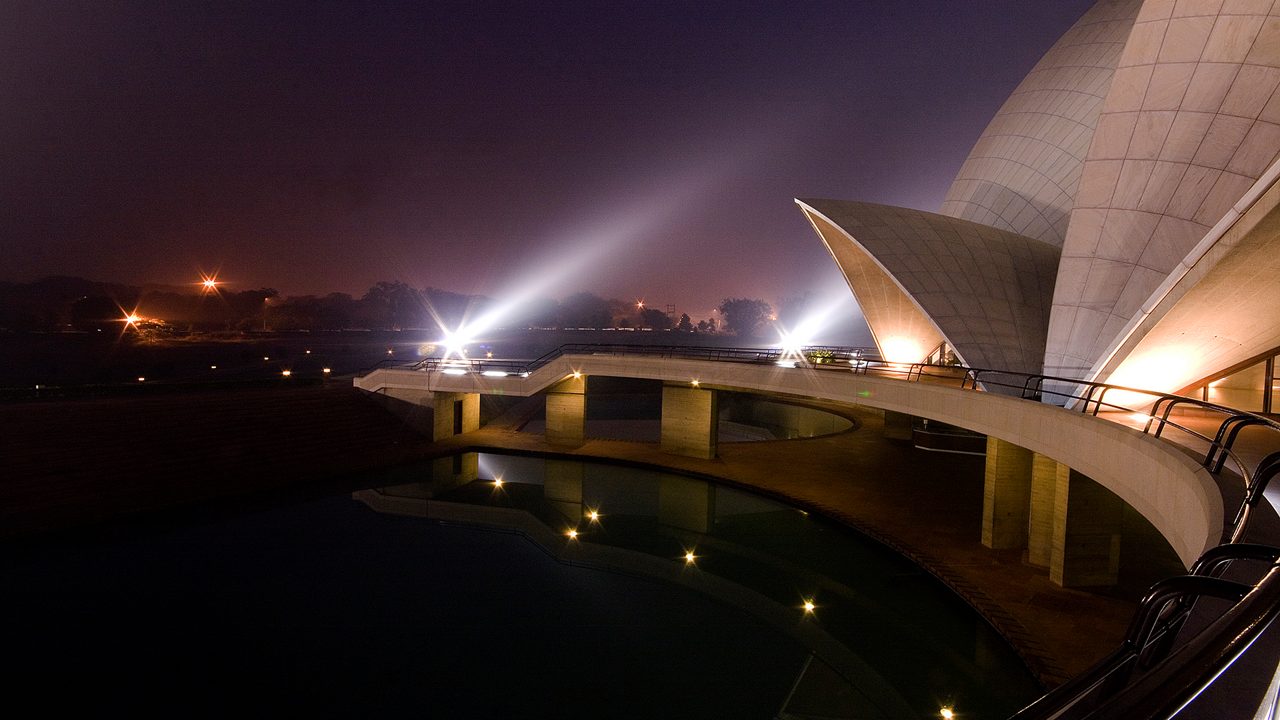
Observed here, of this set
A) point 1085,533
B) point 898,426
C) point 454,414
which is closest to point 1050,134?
point 898,426

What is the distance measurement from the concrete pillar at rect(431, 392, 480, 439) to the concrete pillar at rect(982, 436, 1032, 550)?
81.5ft

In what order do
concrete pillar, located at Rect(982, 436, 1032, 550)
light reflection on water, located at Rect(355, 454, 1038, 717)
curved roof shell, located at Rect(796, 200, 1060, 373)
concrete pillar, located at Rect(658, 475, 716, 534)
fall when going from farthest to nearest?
1. concrete pillar, located at Rect(658, 475, 716, 534)
2. curved roof shell, located at Rect(796, 200, 1060, 373)
3. concrete pillar, located at Rect(982, 436, 1032, 550)
4. light reflection on water, located at Rect(355, 454, 1038, 717)

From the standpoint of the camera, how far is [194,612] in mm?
14867

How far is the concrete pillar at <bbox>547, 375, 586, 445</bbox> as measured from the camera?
103 ft

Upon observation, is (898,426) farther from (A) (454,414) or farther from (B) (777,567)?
(A) (454,414)

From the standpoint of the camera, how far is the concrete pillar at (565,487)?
2353 cm

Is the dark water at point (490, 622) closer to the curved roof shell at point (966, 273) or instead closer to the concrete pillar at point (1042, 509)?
the concrete pillar at point (1042, 509)

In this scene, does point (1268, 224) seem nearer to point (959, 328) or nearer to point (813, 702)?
point (959, 328)

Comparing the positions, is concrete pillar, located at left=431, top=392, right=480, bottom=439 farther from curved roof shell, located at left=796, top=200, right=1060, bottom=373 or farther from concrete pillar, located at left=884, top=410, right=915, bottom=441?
concrete pillar, located at left=884, top=410, right=915, bottom=441

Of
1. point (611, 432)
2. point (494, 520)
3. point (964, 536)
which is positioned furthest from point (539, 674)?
point (611, 432)

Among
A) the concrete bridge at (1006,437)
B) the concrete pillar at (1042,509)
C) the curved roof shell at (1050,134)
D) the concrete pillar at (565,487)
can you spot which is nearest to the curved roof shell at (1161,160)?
the concrete pillar at (1042,509)

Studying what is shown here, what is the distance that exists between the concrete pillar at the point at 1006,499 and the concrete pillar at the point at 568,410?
62.1 feet

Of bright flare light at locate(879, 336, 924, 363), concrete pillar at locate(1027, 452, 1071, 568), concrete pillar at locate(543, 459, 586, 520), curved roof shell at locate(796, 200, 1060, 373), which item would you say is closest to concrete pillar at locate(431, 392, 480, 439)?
concrete pillar at locate(543, 459, 586, 520)

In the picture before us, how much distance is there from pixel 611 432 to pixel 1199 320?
29.6 m
